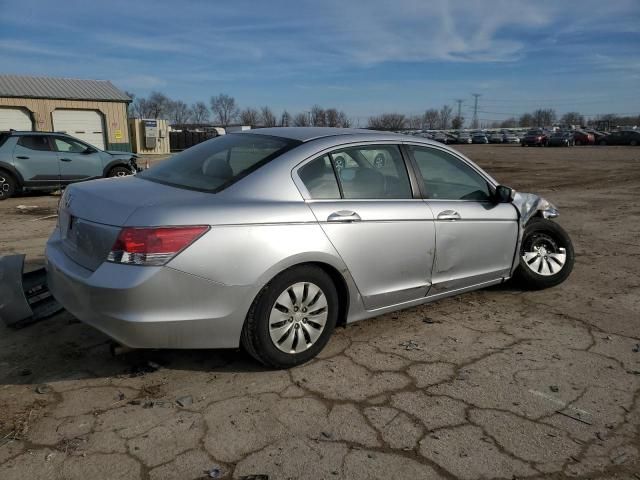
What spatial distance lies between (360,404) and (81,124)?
2703 centimetres

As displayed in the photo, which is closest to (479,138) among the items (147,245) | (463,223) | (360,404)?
(463,223)

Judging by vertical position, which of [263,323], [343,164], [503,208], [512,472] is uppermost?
[343,164]

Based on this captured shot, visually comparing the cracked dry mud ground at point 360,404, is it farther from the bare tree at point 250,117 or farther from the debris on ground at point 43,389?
the bare tree at point 250,117

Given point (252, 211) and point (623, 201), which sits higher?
point (252, 211)

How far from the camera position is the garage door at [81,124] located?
25.8 meters

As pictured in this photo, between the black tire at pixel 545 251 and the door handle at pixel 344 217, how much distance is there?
2169mm

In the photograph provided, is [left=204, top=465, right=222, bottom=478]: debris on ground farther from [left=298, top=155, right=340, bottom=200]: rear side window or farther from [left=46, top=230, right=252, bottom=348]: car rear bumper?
[left=298, top=155, right=340, bottom=200]: rear side window

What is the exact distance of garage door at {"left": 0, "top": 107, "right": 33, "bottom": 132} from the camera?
24406 mm

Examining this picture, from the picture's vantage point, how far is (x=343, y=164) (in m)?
3.76

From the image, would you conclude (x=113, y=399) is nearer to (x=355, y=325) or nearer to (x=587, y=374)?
(x=355, y=325)

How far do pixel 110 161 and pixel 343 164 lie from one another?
36.3 feet

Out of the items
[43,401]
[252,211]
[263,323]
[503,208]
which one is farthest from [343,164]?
[43,401]

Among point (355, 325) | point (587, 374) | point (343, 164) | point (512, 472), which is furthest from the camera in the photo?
point (355, 325)

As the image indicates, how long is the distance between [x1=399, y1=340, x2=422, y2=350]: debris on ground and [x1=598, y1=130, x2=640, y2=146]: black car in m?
53.4
